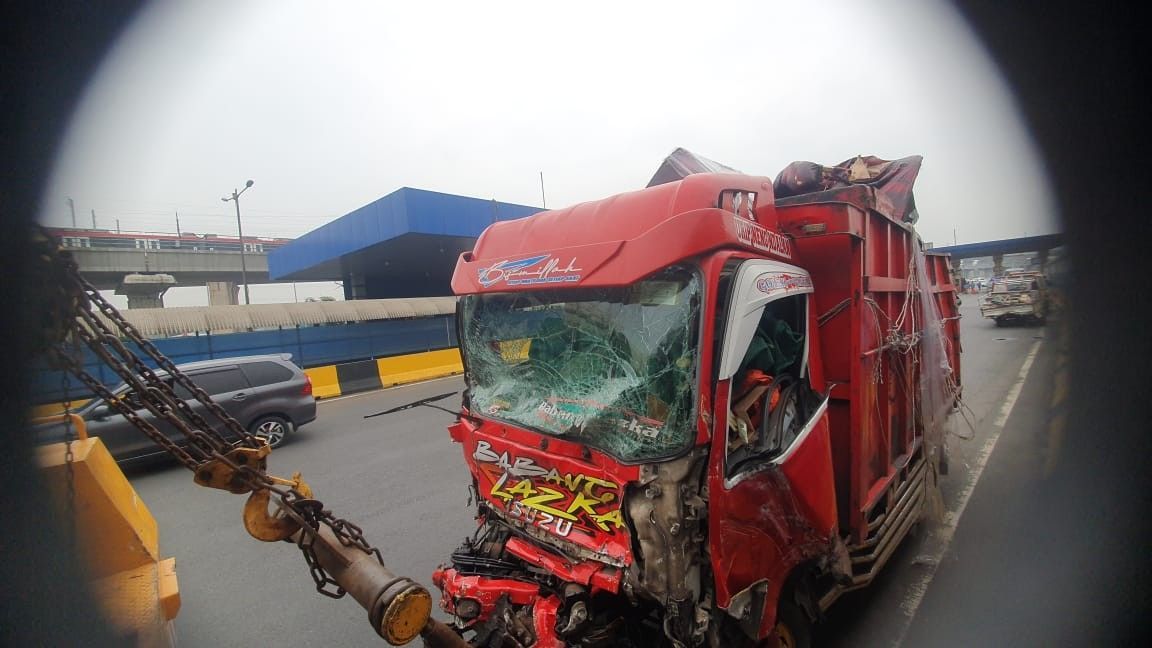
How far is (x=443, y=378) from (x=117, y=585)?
43.2 feet

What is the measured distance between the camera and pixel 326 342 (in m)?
16.0

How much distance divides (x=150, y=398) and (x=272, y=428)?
22.7 ft

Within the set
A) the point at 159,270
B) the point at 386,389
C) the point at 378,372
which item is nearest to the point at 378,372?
the point at 378,372

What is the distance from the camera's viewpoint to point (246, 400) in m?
7.68

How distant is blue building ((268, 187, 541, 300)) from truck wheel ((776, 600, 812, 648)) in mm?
15460

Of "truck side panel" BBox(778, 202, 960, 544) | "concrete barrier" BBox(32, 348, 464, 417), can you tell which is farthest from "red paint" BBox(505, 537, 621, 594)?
"concrete barrier" BBox(32, 348, 464, 417)

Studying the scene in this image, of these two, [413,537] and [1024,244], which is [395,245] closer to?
[413,537]

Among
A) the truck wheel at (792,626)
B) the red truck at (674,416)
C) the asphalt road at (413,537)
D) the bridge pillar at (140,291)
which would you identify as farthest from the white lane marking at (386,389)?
the truck wheel at (792,626)

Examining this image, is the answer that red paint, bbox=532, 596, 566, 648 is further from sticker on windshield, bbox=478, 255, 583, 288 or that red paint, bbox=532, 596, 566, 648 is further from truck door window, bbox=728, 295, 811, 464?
sticker on windshield, bbox=478, 255, 583, 288

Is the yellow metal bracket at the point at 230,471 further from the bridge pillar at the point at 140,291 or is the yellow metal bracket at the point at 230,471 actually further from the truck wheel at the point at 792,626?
the bridge pillar at the point at 140,291

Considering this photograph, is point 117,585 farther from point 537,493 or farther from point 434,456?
point 434,456

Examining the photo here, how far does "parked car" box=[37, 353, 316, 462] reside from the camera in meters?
6.72

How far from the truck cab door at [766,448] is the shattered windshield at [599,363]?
19 cm

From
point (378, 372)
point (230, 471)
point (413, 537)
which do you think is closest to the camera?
point (230, 471)
